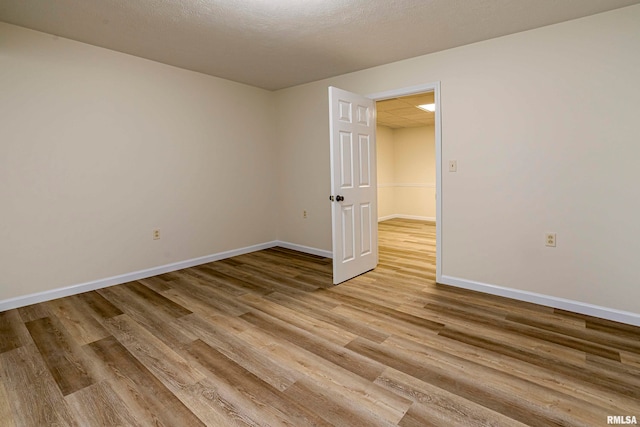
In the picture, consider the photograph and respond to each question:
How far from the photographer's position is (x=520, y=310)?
8.89 ft

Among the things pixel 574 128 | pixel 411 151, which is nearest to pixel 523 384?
pixel 574 128

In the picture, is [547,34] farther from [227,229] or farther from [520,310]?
[227,229]

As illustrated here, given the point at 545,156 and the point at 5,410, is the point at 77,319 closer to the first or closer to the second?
the point at 5,410

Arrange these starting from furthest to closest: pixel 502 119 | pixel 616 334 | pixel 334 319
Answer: pixel 502 119
pixel 334 319
pixel 616 334

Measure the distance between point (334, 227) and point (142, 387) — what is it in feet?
6.77

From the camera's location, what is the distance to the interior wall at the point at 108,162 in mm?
2809

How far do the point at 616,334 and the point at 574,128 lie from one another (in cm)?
161

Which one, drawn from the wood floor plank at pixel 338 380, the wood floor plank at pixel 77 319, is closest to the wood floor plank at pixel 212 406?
the wood floor plank at pixel 338 380

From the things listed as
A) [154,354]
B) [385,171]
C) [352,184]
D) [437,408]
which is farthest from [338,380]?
[385,171]

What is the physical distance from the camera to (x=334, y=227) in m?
3.28

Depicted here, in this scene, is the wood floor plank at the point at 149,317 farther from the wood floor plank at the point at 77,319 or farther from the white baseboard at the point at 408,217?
the white baseboard at the point at 408,217

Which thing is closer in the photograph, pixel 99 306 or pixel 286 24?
pixel 286 24

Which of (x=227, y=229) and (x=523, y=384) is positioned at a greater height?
(x=227, y=229)

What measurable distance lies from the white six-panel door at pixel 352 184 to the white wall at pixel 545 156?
2.06 ft
